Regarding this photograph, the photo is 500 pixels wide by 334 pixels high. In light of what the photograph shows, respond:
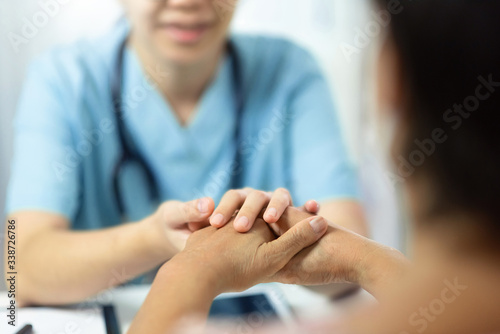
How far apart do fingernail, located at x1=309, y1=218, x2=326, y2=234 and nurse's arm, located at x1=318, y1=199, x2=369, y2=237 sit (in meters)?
0.33

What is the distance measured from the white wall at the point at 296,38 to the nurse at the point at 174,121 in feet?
0.22

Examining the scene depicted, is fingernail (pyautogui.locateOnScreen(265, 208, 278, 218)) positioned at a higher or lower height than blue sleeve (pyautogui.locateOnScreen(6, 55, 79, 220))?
higher

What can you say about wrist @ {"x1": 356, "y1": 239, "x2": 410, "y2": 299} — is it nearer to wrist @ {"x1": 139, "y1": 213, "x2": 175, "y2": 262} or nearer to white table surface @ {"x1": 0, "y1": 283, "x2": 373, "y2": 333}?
white table surface @ {"x1": 0, "y1": 283, "x2": 373, "y2": 333}

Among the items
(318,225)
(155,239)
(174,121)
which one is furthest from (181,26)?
(318,225)

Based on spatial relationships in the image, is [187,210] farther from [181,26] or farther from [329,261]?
[181,26]

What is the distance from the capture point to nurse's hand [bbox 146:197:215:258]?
22.7 inches

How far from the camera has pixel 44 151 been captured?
855 mm

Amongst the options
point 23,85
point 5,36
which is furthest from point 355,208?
point 5,36

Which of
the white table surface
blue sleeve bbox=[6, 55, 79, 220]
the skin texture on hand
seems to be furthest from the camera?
blue sleeve bbox=[6, 55, 79, 220]

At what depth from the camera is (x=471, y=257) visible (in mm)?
335

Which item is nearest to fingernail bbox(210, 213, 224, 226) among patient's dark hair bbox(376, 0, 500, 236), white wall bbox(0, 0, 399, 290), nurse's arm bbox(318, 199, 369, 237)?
patient's dark hair bbox(376, 0, 500, 236)

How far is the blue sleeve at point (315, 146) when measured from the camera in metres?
0.94

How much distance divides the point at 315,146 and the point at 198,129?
24 cm

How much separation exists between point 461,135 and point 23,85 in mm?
911
